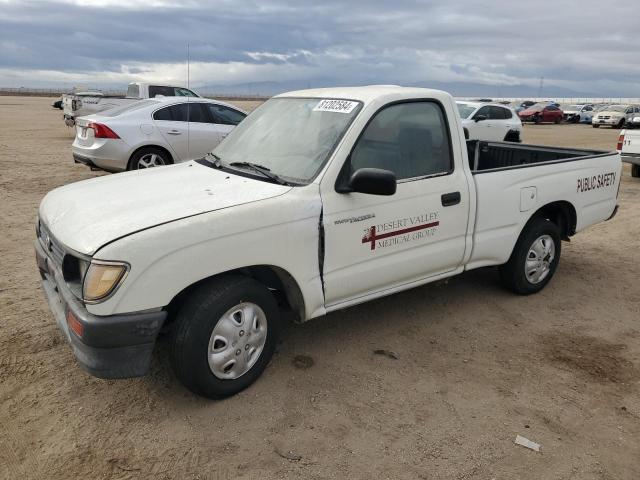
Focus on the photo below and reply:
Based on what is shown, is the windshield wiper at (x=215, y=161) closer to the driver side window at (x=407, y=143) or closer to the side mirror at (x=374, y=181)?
the driver side window at (x=407, y=143)

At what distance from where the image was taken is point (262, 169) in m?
3.76

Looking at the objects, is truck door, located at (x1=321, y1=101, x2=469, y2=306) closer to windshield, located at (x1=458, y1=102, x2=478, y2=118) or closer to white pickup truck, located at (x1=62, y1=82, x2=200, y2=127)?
windshield, located at (x1=458, y1=102, x2=478, y2=118)

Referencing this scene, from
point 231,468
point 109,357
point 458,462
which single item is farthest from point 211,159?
point 458,462

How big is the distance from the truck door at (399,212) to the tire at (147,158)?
6.60m

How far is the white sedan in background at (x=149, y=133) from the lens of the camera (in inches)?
373

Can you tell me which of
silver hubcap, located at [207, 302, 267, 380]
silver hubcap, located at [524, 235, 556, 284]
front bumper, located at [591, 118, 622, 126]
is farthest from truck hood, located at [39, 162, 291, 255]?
front bumper, located at [591, 118, 622, 126]

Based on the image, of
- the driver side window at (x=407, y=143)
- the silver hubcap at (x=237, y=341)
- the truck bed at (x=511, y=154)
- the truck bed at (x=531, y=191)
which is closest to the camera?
the silver hubcap at (x=237, y=341)

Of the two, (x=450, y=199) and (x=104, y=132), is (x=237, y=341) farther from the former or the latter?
(x=104, y=132)

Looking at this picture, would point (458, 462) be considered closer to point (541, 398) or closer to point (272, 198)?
point (541, 398)

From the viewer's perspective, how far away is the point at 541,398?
354 centimetres

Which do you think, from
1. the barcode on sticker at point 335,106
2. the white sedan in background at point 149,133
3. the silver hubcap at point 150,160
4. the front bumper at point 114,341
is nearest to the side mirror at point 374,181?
the barcode on sticker at point 335,106

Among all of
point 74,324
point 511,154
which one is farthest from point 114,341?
point 511,154

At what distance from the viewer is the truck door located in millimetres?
3592

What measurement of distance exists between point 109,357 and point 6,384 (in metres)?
1.06
